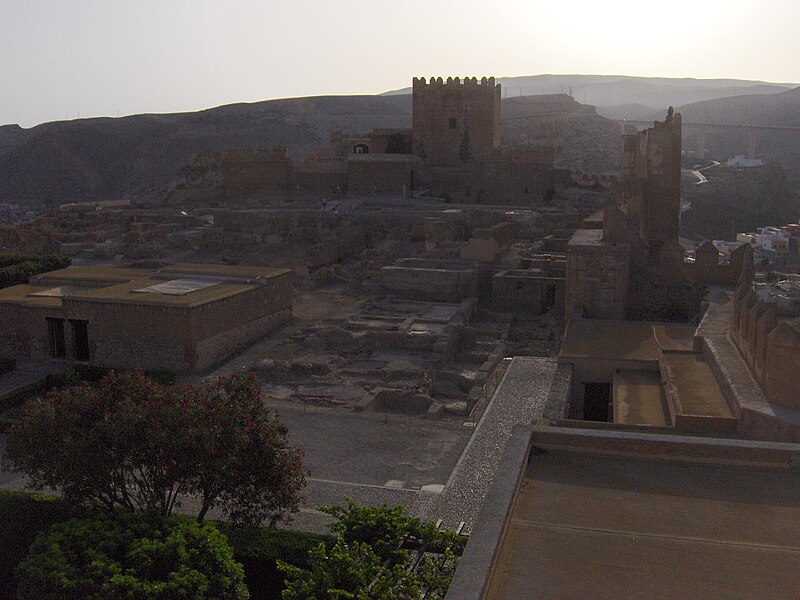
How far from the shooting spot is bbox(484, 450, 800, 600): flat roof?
5.11 metres

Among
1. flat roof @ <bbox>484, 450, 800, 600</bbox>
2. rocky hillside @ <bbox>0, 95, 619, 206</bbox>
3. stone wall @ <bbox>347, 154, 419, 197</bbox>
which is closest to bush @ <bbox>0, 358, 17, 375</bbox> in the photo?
flat roof @ <bbox>484, 450, 800, 600</bbox>

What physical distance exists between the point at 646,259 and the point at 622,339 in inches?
173

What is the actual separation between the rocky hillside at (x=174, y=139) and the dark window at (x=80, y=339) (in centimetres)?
5681

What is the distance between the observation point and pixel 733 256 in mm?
17781

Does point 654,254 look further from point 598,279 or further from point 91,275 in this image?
point 91,275

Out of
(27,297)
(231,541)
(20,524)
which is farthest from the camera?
(27,297)

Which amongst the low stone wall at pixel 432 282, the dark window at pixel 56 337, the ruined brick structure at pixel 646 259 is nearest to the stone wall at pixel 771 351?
the ruined brick structure at pixel 646 259

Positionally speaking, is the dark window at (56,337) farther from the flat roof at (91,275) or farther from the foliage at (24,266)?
the foliage at (24,266)

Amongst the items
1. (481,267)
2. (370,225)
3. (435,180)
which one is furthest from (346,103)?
(481,267)

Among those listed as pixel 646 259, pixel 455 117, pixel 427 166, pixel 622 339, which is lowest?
pixel 622 339

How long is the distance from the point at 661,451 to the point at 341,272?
20.4m

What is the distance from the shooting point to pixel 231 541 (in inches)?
340

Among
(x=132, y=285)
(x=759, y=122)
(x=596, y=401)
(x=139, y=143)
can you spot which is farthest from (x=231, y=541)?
(x=759, y=122)

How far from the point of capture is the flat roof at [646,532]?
5.11 meters
